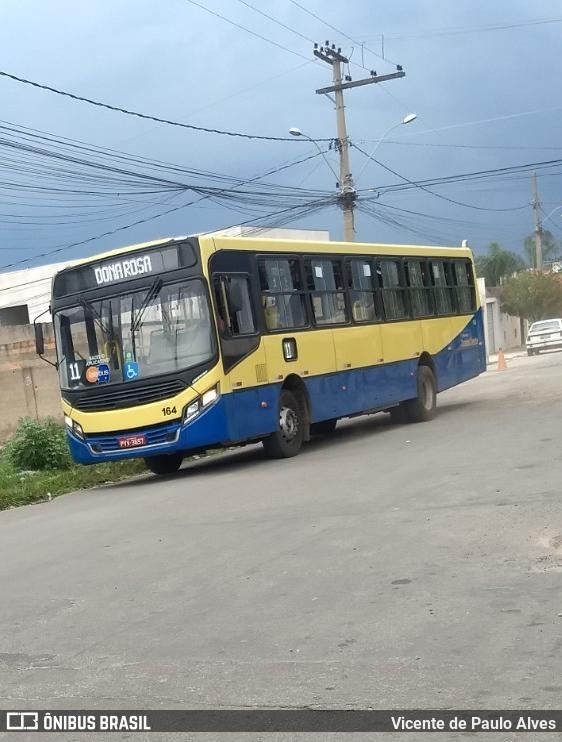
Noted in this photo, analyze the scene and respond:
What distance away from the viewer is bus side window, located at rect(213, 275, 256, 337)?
1341cm

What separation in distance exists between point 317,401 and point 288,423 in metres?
0.84

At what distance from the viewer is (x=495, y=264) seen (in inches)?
3142

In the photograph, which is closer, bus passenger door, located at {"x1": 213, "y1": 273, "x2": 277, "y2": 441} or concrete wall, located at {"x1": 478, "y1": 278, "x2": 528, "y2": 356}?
bus passenger door, located at {"x1": 213, "y1": 273, "x2": 277, "y2": 441}

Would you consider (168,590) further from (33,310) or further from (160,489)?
(33,310)

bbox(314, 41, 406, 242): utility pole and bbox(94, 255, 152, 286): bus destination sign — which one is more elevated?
bbox(314, 41, 406, 242): utility pole

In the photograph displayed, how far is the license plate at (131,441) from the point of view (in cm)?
1334

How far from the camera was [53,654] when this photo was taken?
232 inches

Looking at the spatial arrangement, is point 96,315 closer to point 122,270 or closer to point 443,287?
point 122,270

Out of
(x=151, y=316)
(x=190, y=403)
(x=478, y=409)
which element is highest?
(x=151, y=316)

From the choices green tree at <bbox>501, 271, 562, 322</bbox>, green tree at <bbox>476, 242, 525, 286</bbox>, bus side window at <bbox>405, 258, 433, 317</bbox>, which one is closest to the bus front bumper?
bus side window at <bbox>405, 258, 433, 317</bbox>

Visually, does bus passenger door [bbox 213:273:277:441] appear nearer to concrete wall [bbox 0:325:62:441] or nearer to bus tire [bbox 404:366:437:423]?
bus tire [bbox 404:366:437:423]

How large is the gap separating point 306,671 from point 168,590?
225 cm

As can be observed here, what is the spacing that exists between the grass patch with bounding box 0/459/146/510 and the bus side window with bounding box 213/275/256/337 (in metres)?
3.63

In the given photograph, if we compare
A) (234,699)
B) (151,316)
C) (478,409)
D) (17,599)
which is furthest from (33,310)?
(234,699)
